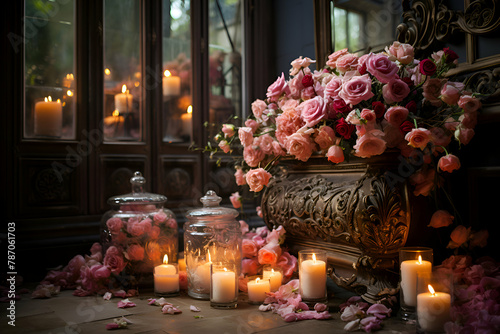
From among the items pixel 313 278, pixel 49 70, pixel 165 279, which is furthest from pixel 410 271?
pixel 49 70

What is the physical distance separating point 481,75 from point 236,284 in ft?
3.63

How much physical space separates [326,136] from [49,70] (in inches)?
59.5

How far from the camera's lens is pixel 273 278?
1685mm

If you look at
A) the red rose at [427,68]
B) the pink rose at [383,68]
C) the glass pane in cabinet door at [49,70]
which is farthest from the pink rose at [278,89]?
the glass pane in cabinet door at [49,70]

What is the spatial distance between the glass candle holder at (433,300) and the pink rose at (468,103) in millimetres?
526

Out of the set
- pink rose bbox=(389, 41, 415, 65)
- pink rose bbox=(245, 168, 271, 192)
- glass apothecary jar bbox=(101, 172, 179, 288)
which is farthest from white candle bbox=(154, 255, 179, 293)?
pink rose bbox=(389, 41, 415, 65)

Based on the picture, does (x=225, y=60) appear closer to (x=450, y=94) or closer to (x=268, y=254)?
(x=268, y=254)

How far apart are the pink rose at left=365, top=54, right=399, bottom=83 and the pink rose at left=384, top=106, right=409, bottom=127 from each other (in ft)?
0.33

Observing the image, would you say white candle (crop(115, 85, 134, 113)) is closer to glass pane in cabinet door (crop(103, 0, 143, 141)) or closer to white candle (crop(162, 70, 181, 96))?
glass pane in cabinet door (crop(103, 0, 143, 141))

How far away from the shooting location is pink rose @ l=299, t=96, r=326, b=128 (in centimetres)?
150

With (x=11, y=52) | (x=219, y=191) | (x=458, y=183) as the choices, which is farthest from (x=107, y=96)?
(x=458, y=183)

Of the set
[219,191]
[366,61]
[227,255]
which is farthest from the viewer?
[219,191]

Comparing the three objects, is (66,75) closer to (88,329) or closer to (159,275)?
(159,275)

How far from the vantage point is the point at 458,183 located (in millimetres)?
1673
